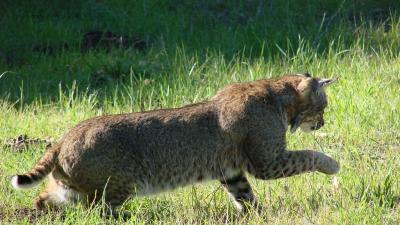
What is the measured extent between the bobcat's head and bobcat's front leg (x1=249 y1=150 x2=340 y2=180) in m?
0.46

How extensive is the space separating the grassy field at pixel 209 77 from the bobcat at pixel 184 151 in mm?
158

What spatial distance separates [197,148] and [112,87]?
9.67ft

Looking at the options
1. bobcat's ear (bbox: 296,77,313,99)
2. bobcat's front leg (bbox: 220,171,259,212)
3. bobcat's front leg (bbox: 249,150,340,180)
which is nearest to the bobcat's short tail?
bobcat's front leg (bbox: 220,171,259,212)

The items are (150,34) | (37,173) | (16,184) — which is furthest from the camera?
(150,34)

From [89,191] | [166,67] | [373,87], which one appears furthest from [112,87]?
[89,191]

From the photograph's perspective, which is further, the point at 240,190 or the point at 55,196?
the point at 240,190

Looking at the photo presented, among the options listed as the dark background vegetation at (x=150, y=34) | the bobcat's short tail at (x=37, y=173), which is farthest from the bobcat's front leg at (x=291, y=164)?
the dark background vegetation at (x=150, y=34)

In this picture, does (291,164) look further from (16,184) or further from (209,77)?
(209,77)

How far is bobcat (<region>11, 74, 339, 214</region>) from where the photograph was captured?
19.0 feet

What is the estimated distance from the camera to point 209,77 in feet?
29.3

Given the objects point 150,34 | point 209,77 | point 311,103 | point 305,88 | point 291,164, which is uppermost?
point 305,88

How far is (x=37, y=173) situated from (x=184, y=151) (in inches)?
39.3

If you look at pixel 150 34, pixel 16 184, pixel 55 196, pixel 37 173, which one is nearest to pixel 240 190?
pixel 55 196

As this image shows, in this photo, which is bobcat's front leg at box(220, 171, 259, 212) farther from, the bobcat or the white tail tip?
the white tail tip
